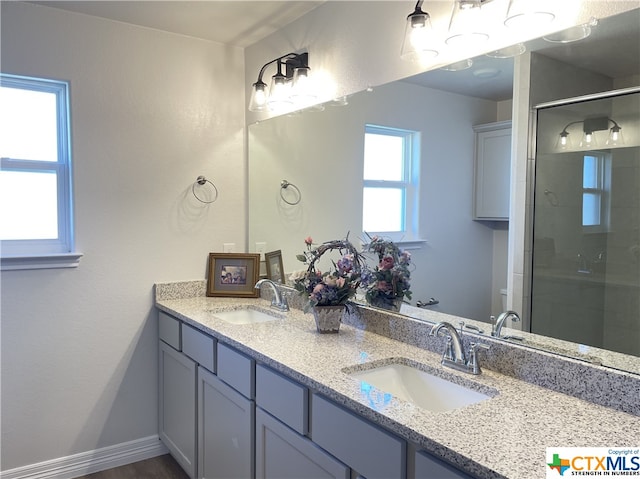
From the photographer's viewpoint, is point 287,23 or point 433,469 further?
point 287,23

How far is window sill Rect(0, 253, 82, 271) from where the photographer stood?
237 centimetres

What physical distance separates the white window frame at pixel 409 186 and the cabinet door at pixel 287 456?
883 millimetres

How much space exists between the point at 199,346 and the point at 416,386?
1.11m

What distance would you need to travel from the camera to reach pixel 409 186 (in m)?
2.05

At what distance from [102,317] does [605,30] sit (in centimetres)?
258

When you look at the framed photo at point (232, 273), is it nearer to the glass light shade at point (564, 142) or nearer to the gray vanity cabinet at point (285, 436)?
the gray vanity cabinet at point (285, 436)

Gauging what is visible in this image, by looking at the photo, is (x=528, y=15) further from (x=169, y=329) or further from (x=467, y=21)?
(x=169, y=329)

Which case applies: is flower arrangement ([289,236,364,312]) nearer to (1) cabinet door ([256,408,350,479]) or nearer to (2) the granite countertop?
(2) the granite countertop

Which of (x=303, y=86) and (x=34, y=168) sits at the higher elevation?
(x=303, y=86)

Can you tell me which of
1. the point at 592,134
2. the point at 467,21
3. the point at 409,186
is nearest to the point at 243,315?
the point at 409,186

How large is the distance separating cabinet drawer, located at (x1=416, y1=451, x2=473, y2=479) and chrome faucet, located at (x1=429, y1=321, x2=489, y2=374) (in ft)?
1.56

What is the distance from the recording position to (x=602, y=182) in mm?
1364

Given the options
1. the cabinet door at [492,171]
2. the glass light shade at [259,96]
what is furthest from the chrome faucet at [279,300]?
the cabinet door at [492,171]

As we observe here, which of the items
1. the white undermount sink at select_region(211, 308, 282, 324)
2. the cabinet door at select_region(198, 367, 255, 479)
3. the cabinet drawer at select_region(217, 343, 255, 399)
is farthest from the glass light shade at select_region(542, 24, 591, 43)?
the white undermount sink at select_region(211, 308, 282, 324)
